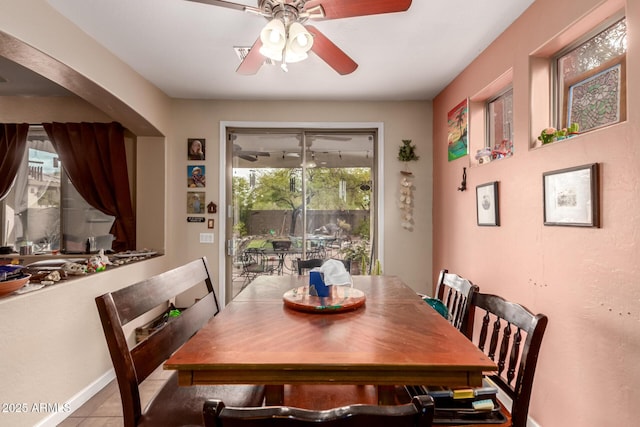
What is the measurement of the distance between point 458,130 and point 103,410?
3.49m

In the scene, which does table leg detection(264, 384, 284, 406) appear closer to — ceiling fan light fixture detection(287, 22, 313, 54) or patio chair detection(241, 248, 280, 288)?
ceiling fan light fixture detection(287, 22, 313, 54)

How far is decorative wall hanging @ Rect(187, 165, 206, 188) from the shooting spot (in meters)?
3.52

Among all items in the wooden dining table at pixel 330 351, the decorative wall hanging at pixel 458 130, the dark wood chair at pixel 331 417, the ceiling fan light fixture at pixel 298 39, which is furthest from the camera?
the decorative wall hanging at pixel 458 130

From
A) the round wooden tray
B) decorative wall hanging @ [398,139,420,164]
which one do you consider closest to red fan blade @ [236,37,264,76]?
the round wooden tray

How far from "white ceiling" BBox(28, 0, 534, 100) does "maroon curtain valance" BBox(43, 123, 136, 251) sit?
0.82 meters

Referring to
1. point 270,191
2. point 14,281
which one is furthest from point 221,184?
point 14,281

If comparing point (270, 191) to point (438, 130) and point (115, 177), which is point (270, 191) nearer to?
point (115, 177)

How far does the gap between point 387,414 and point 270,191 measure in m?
3.32

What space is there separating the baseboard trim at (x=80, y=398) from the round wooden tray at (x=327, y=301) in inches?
66.0

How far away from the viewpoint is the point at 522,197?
77.9 inches

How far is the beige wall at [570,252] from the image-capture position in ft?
4.25

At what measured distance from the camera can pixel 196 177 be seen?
11.5 feet

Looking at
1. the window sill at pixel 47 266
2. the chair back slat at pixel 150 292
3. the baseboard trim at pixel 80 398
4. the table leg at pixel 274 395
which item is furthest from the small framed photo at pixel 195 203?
the table leg at pixel 274 395

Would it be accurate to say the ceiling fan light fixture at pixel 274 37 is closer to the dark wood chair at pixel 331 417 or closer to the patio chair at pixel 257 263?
the dark wood chair at pixel 331 417
